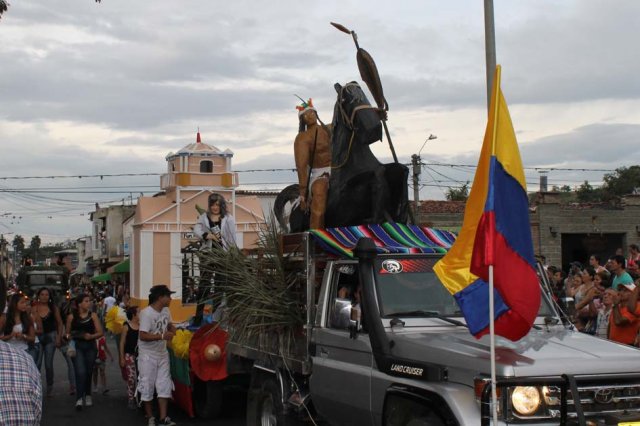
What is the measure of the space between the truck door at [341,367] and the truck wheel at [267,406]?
69cm

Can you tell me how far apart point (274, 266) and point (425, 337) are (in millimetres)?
2558

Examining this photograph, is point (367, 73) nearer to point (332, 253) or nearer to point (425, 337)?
point (332, 253)

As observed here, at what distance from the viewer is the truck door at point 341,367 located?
20.4 feet

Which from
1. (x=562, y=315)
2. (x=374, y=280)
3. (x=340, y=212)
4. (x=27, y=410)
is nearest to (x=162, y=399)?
(x=340, y=212)

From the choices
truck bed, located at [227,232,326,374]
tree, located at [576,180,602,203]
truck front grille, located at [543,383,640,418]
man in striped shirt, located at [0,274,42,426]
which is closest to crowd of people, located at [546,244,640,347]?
truck front grille, located at [543,383,640,418]

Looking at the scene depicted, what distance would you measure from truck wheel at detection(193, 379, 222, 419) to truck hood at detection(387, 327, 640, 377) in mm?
4482

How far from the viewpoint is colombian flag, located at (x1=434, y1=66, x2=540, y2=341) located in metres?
5.19

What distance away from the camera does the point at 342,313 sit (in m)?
6.42

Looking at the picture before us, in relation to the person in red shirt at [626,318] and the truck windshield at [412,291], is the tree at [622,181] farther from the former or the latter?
the truck windshield at [412,291]

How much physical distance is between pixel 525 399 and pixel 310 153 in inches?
193

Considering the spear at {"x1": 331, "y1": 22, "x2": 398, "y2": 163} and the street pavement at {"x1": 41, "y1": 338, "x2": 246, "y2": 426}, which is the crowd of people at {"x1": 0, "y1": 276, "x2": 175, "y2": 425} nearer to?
the street pavement at {"x1": 41, "y1": 338, "x2": 246, "y2": 426}

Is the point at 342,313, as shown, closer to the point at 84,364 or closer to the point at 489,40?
the point at 489,40

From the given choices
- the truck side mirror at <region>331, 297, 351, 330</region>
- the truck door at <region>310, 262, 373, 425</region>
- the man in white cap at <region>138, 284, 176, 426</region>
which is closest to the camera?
the truck door at <region>310, 262, 373, 425</region>

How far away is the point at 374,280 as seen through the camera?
255 inches
